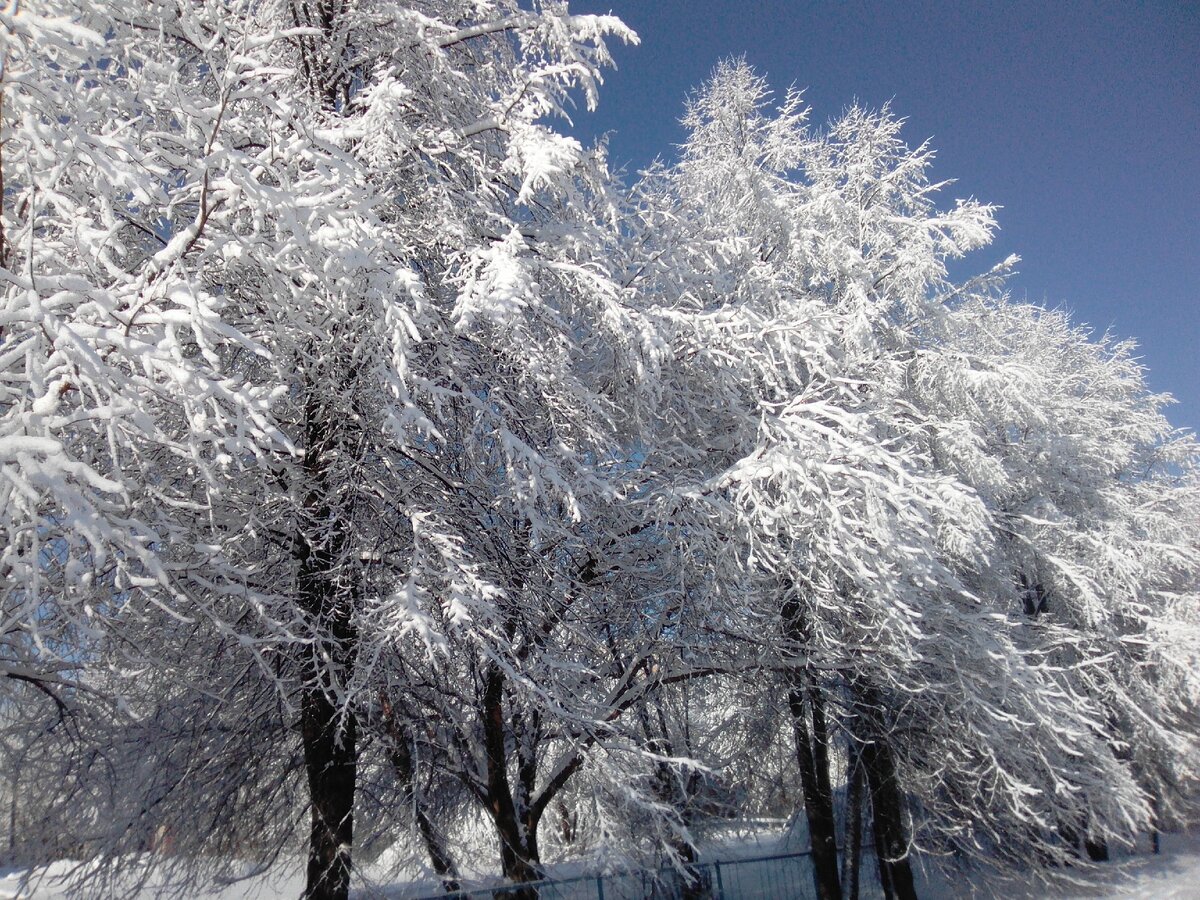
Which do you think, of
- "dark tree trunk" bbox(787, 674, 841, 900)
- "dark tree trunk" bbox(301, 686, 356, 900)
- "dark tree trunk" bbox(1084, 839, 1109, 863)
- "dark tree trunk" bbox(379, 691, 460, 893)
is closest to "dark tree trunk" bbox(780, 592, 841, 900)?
"dark tree trunk" bbox(787, 674, 841, 900)

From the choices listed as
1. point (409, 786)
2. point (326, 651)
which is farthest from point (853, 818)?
point (326, 651)

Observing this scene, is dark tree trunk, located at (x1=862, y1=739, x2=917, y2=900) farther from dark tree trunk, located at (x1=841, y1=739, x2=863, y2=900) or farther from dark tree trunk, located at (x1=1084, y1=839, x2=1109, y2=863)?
dark tree trunk, located at (x1=1084, y1=839, x2=1109, y2=863)

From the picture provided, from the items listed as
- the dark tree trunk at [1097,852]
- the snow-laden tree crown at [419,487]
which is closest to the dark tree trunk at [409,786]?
the snow-laden tree crown at [419,487]

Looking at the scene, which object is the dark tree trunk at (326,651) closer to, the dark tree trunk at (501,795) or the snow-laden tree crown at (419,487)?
the snow-laden tree crown at (419,487)

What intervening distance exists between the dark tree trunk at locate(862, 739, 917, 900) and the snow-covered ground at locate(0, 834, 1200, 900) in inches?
17.6

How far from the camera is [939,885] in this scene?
44.4ft

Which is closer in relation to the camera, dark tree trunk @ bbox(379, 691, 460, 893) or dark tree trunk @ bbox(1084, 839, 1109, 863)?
dark tree trunk @ bbox(379, 691, 460, 893)

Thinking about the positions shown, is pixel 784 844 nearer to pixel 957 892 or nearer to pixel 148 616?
pixel 957 892

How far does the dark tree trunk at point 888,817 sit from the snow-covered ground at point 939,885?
45 centimetres

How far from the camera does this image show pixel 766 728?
9438 millimetres

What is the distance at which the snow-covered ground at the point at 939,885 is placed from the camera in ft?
19.6

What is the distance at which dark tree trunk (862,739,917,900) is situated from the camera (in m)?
9.38

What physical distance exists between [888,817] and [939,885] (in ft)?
15.8

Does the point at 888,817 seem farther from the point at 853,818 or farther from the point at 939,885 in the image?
the point at 939,885
